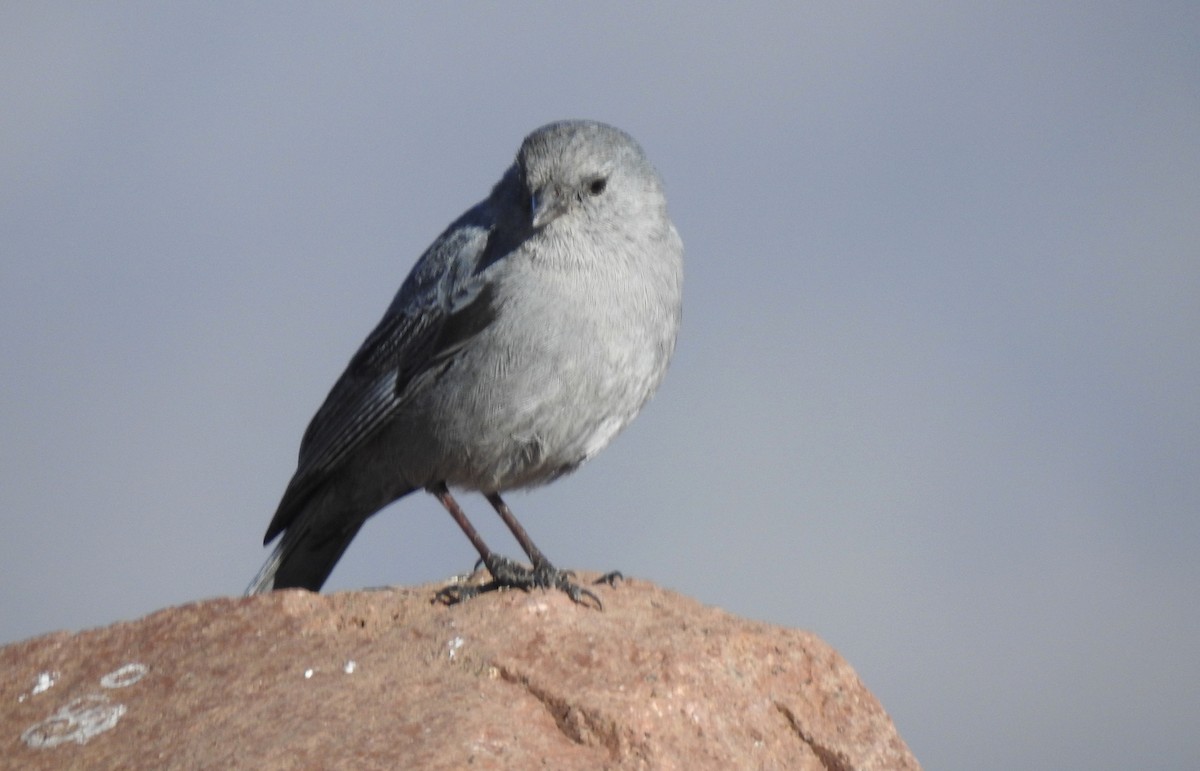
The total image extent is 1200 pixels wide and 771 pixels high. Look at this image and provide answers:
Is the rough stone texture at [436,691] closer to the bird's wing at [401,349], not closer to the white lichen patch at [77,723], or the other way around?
the white lichen patch at [77,723]

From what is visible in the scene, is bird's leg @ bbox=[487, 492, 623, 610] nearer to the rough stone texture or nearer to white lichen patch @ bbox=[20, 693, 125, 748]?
the rough stone texture

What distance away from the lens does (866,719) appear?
517cm

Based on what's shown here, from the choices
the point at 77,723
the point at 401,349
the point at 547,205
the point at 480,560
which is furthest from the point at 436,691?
the point at 401,349

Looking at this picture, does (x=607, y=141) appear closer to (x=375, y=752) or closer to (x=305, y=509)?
(x=305, y=509)

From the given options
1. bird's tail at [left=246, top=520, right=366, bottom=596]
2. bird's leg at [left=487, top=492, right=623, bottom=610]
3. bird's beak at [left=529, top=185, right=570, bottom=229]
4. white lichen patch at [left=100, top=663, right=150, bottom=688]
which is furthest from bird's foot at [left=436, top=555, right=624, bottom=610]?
bird's beak at [left=529, top=185, right=570, bottom=229]

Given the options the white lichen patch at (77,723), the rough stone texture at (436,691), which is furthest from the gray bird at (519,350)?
the white lichen patch at (77,723)

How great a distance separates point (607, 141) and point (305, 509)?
→ 7.72 ft

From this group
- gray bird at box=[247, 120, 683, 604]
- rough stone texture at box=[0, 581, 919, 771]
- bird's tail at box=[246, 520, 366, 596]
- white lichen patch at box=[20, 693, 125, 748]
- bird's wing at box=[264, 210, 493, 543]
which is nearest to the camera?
rough stone texture at box=[0, 581, 919, 771]

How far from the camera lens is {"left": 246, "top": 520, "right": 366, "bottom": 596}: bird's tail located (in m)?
7.37

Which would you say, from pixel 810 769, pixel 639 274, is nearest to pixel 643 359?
pixel 639 274

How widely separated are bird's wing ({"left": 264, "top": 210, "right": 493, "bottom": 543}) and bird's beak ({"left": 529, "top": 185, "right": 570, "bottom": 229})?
0.42 metres

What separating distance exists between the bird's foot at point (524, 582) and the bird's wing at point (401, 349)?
1.06m

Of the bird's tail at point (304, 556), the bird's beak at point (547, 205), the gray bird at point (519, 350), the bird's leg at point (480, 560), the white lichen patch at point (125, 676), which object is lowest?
the bird's tail at point (304, 556)

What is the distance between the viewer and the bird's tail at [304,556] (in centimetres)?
737
